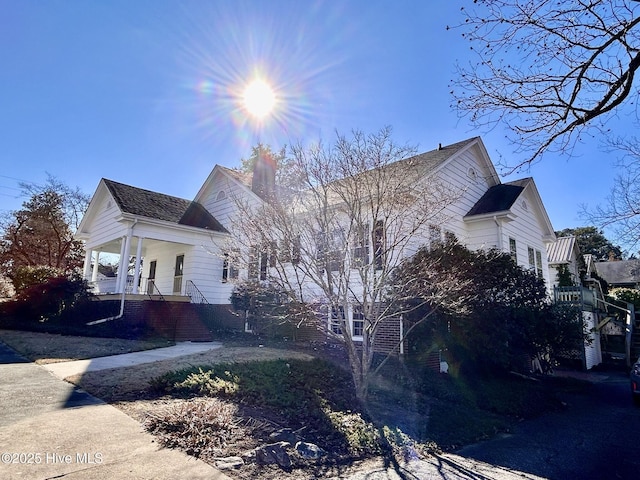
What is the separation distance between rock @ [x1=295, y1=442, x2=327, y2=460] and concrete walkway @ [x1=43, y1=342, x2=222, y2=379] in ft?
16.9

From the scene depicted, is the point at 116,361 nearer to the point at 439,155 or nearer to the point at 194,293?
the point at 194,293

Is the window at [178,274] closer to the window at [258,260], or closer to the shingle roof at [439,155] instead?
the window at [258,260]

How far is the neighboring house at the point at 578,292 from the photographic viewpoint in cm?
1725

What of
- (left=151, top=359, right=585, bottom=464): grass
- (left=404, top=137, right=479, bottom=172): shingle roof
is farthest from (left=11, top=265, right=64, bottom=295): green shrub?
(left=404, top=137, right=479, bottom=172): shingle roof

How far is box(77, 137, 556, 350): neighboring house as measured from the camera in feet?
48.5

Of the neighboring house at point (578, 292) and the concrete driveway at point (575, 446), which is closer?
the concrete driveway at point (575, 446)

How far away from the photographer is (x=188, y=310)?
15.7 m

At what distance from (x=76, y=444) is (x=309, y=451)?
258 cm

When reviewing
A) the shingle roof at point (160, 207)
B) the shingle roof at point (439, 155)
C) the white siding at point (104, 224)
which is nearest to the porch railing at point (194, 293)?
the shingle roof at point (160, 207)

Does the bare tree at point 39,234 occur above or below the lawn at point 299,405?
above

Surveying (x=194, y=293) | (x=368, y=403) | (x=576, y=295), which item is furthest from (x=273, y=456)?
(x=576, y=295)

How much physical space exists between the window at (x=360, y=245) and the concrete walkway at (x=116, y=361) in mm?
5523

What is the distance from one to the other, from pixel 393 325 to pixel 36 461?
30.2 ft

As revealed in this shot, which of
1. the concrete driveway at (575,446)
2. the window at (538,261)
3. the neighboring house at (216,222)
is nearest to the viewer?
the concrete driveway at (575,446)
